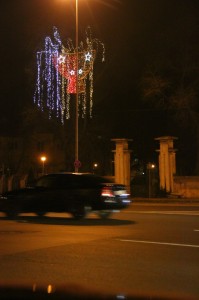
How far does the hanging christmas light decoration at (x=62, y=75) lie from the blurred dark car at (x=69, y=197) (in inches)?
640

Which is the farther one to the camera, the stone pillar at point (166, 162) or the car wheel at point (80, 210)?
the stone pillar at point (166, 162)

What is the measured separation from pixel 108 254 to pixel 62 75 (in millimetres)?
28836

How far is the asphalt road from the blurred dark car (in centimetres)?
57

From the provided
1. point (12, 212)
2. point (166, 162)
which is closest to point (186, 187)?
point (166, 162)

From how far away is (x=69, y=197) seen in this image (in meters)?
18.4

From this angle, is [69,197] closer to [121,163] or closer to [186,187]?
[121,163]

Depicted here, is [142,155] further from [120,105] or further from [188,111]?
[188,111]

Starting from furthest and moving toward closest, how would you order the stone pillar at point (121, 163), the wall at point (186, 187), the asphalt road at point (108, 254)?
the stone pillar at point (121, 163) → the wall at point (186, 187) → the asphalt road at point (108, 254)

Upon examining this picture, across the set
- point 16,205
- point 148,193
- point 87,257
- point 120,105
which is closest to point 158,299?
point 87,257

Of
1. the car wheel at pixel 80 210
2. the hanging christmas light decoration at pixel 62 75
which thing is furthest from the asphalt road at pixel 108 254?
the hanging christmas light decoration at pixel 62 75

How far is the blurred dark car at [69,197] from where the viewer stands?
18.1 metres

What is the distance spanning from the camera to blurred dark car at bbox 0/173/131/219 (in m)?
18.1

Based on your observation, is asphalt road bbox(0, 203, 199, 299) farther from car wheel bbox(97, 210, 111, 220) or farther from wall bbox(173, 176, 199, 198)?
wall bbox(173, 176, 199, 198)

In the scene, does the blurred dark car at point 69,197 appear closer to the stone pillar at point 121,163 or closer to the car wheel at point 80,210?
the car wheel at point 80,210
